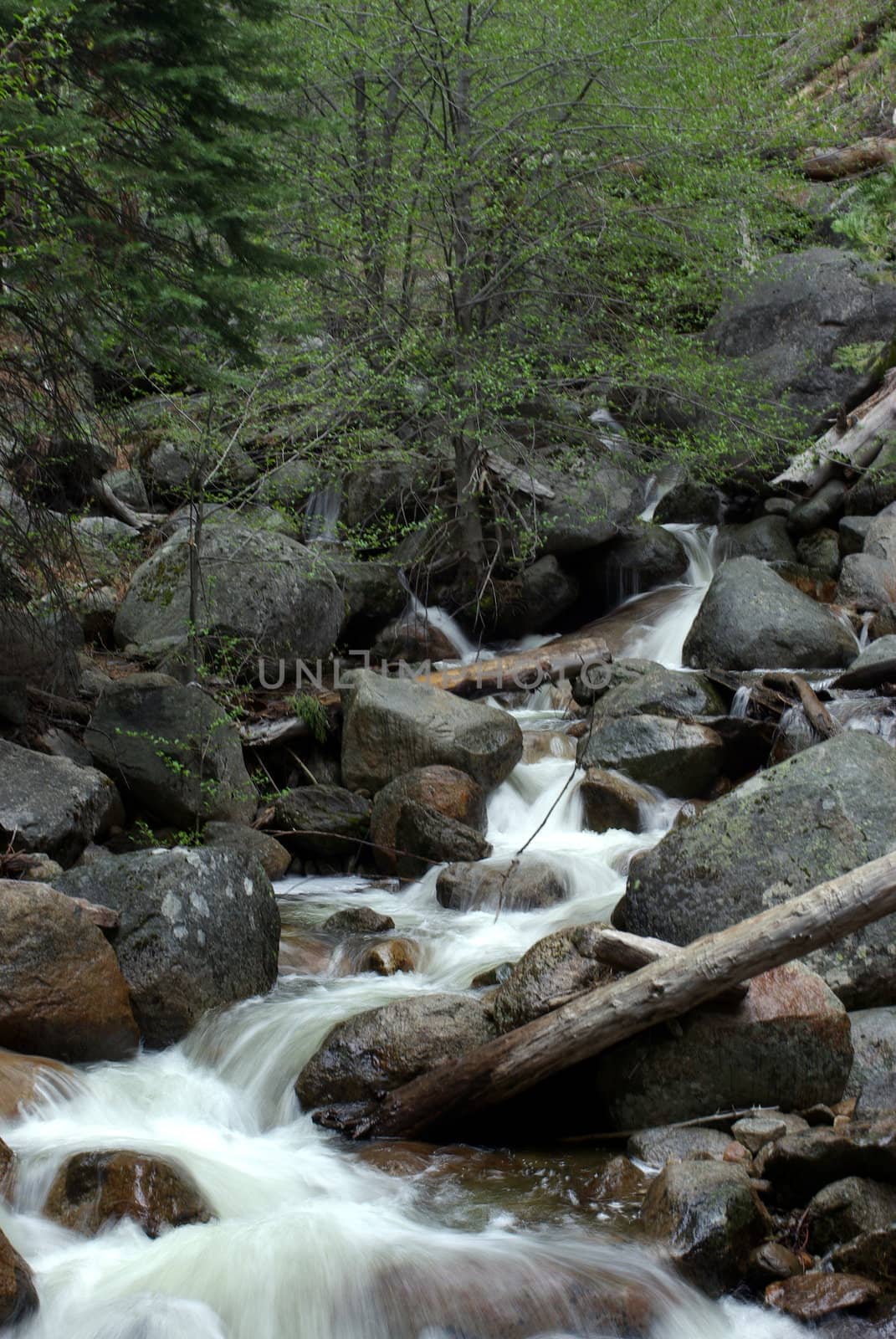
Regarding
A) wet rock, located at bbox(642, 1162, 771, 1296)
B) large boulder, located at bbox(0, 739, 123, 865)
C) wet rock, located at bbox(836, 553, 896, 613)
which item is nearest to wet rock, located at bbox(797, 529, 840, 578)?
wet rock, located at bbox(836, 553, 896, 613)

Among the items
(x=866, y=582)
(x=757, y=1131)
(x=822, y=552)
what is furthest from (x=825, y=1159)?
(x=822, y=552)

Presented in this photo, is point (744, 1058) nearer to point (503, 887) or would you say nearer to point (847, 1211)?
point (847, 1211)

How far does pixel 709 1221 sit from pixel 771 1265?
219mm

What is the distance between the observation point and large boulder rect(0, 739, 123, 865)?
6504 millimetres

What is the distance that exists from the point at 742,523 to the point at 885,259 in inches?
202

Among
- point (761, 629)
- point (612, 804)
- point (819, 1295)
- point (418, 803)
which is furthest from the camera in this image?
point (761, 629)

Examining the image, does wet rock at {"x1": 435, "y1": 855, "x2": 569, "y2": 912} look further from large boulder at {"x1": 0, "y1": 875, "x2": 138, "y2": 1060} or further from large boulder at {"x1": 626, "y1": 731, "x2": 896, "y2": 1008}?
large boulder at {"x1": 0, "y1": 875, "x2": 138, "y2": 1060}

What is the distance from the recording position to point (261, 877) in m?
5.89

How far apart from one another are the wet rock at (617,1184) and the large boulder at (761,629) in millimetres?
7197

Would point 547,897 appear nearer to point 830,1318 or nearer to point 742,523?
point 830,1318

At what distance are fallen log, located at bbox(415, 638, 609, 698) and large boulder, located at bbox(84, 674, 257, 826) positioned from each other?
11.6 ft

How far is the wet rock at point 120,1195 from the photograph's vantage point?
12.3 feet

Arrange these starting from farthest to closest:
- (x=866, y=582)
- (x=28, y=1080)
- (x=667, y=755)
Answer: (x=866, y=582), (x=667, y=755), (x=28, y=1080)

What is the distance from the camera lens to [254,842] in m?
7.77
